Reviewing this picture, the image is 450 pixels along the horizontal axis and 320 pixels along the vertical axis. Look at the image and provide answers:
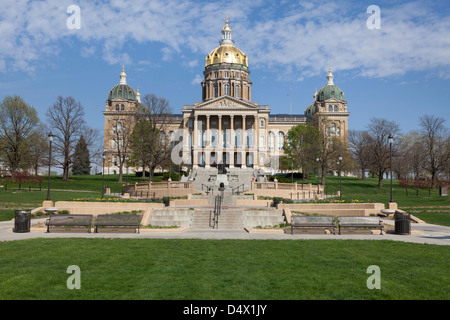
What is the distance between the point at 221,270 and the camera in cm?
1013

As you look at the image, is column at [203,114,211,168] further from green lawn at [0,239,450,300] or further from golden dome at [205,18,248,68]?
green lawn at [0,239,450,300]

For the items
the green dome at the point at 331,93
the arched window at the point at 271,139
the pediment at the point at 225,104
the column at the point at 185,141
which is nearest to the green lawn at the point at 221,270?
the pediment at the point at 225,104

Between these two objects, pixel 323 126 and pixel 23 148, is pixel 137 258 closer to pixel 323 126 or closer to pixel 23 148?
pixel 23 148

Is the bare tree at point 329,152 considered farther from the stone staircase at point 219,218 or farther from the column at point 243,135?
the stone staircase at point 219,218

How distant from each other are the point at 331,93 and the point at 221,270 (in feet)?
343

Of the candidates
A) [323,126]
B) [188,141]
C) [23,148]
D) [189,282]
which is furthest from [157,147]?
[189,282]

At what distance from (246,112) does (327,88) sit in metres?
39.2

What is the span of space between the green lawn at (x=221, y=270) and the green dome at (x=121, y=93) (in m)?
98.0

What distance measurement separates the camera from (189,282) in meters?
8.88

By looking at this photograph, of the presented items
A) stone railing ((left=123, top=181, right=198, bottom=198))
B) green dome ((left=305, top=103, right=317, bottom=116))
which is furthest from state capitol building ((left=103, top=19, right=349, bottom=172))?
stone railing ((left=123, top=181, right=198, bottom=198))

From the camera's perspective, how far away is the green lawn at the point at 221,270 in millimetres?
8109

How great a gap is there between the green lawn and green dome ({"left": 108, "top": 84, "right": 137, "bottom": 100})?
97994 millimetres

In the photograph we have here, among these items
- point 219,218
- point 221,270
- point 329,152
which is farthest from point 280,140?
point 221,270

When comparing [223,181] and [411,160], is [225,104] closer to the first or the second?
[223,181]
